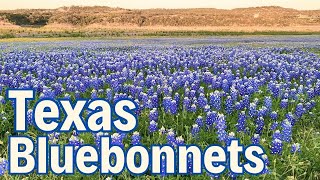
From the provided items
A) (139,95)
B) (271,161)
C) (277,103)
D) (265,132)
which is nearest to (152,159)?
(271,161)

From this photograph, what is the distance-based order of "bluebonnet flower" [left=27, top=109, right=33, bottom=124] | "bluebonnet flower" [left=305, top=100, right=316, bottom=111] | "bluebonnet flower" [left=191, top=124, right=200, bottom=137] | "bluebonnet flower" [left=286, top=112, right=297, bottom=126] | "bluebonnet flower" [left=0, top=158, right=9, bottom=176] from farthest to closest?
"bluebonnet flower" [left=305, top=100, right=316, bottom=111] < "bluebonnet flower" [left=286, top=112, right=297, bottom=126] < "bluebonnet flower" [left=27, top=109, right=33, bottom=124] < "bluebonnet flower" [left=191, top=124, right=200, bottom=137] < "bluebonnet flower" [left=0, top=158, right=9, bottom=176]

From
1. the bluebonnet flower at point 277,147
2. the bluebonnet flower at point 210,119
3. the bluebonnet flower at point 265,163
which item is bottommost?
the bluebonnet flower at point 265,163

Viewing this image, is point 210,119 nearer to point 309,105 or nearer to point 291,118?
point 291,118

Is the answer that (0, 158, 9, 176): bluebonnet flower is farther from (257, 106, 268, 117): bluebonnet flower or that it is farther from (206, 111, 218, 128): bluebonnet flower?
(257, 106, 268, 117): bluebonnet flower

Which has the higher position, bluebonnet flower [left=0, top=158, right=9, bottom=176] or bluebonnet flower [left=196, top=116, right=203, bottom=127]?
bluebonnet flower [left=196, top=116, right=203, bottom=127]

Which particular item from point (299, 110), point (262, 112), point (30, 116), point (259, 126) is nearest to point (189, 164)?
point (259, 126)

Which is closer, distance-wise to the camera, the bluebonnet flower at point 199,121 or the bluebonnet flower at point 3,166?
the bluebonnet flower at point 3,166

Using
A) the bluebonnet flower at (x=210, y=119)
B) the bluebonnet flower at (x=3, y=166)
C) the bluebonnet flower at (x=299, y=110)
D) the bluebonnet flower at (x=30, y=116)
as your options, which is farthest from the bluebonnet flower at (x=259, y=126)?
the bluebonnet flower at (x=3, y=166)

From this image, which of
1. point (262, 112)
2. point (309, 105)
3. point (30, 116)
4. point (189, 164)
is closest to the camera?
point (189, 164)

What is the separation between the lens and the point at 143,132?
262 inches

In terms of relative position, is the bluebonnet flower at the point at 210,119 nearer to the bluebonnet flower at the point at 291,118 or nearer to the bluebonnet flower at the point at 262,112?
the bluebonnet flower at the point at 262,112

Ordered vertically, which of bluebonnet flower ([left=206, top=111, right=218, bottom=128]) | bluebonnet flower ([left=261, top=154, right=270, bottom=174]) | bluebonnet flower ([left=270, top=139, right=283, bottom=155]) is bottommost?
bluebonnet flower ([left=261, top=154, right=270, bottom=174])

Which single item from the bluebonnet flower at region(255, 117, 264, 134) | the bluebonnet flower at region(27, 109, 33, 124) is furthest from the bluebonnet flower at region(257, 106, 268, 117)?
the bluebonnet flower at region(27, 109, 33, 124)

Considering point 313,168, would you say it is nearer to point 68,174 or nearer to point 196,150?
point 196,150
